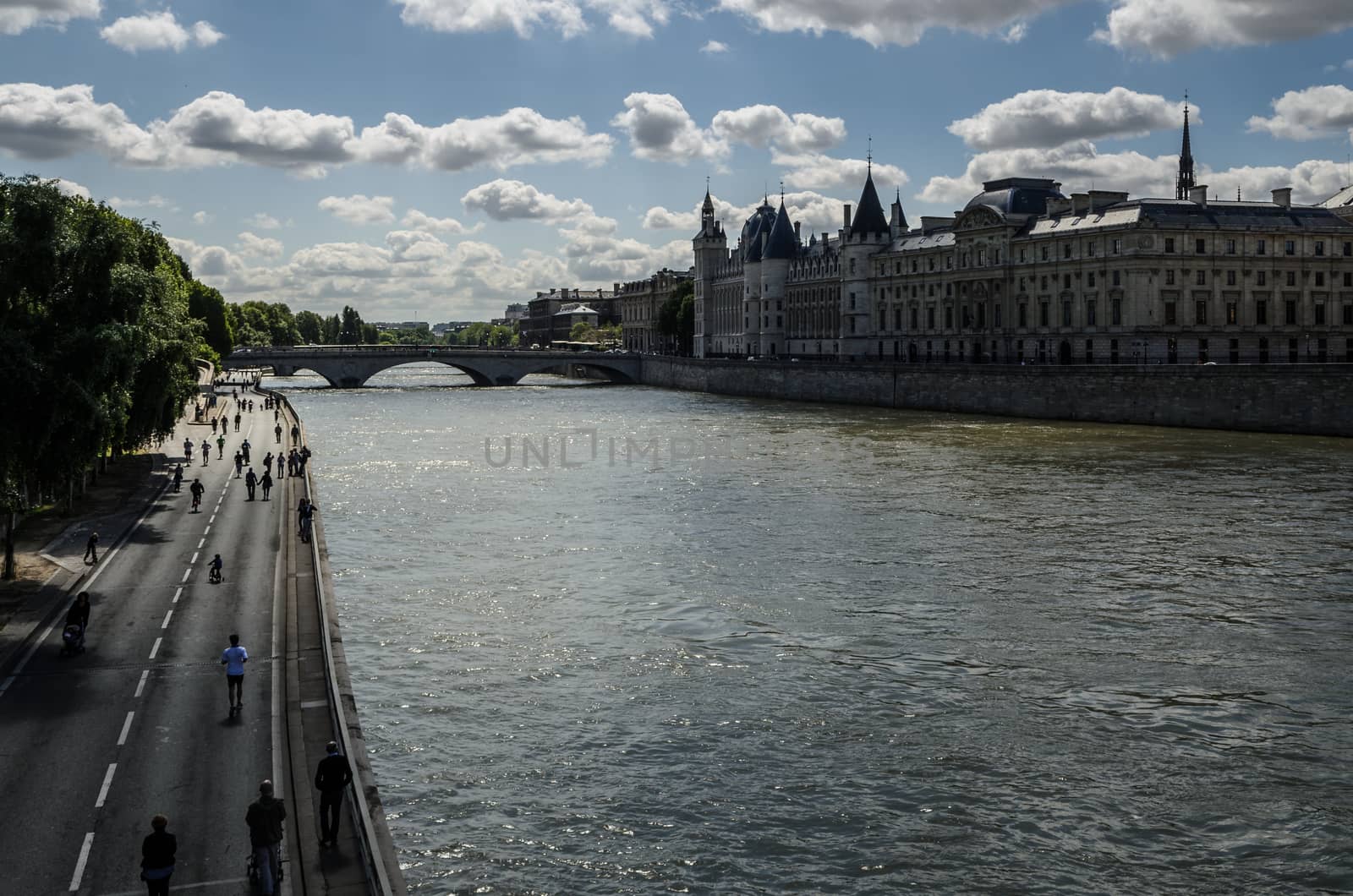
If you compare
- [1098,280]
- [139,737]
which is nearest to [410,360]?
[1098,280]

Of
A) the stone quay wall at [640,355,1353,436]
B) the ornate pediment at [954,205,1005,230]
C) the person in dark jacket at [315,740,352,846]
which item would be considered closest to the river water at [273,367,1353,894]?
the person in dark jacket at [315,740,352,846]

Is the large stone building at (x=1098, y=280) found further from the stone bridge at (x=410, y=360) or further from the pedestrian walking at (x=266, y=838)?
the pedestrian walking at (x=266, y=838)

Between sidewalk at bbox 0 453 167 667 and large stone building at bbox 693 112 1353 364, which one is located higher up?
large stone building at bbox 693 112 1353 364

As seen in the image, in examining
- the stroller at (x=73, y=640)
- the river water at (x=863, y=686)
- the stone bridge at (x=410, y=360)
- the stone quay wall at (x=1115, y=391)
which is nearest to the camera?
the river water at (x=863, y=686)

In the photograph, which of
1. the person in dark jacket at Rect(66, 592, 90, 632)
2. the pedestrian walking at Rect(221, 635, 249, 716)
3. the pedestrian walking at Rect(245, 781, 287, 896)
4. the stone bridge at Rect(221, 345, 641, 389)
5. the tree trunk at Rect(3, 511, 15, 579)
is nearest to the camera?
the pedestrian walking at Rect(245, 781, 287, 896)

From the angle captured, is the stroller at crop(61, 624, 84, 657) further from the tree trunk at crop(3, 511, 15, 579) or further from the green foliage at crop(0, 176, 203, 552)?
the tree trunk at crop(3, 511, 15, 579)

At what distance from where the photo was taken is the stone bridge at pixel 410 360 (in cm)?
14400

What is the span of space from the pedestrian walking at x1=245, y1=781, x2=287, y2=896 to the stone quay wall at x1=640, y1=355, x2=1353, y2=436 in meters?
63.6

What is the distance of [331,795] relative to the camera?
15.1 meters

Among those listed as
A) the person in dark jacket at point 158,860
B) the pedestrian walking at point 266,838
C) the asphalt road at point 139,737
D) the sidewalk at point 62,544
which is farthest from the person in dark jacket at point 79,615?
the pedestrian walking at point 266,838

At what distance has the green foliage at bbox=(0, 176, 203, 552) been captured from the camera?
29.3m

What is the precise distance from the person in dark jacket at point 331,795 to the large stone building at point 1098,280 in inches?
3429

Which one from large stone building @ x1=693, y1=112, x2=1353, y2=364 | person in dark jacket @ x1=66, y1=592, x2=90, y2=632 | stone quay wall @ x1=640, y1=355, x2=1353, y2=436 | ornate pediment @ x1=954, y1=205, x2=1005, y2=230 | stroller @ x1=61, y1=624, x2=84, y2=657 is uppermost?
ornate pediment @ x1=954, y1=205, x2=1005, y2=230

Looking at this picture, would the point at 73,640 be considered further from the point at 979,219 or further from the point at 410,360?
the point at 410,360
